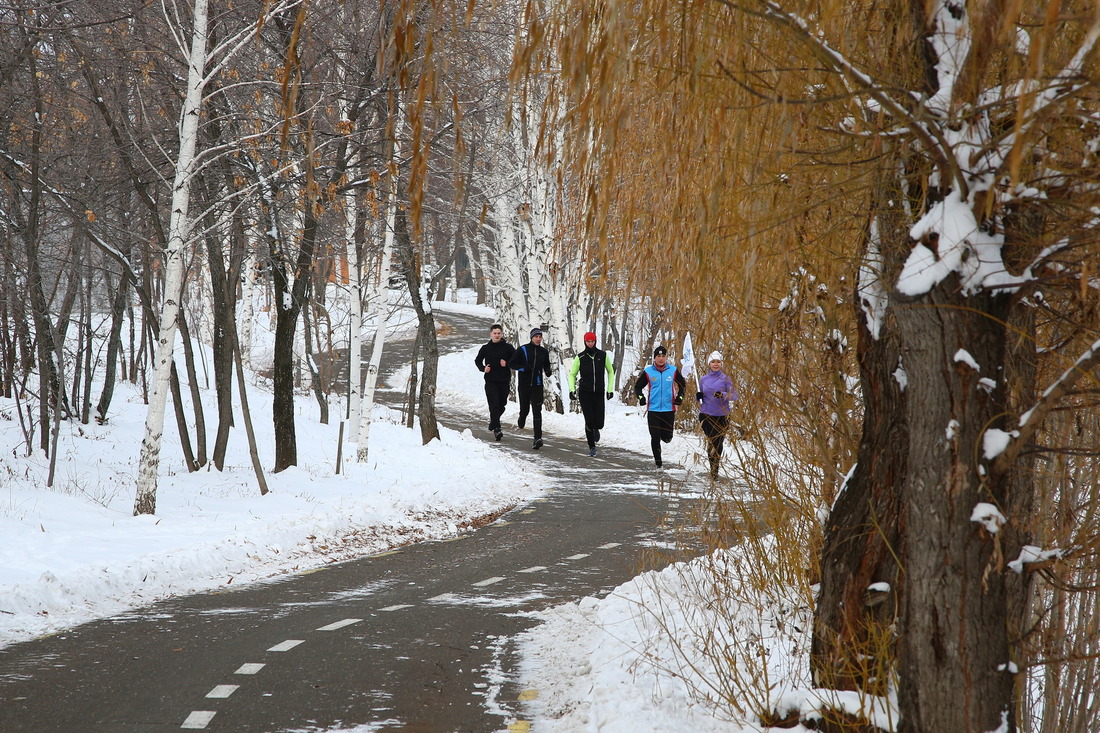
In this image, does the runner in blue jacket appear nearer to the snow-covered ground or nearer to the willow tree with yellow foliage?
the snow-covered ground

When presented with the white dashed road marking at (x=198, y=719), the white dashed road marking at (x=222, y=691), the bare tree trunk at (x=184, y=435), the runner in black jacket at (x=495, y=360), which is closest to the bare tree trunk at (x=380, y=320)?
the runner in black jacket at (x=495, y=360)

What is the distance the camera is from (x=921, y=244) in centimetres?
307

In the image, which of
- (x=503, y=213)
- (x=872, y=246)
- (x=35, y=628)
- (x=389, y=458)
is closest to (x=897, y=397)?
(x=872, y=246)

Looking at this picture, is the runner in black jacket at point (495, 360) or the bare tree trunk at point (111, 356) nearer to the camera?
the runner in black jacket at point (495, 360)

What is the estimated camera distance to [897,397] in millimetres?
3488

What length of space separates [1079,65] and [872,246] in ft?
4.39

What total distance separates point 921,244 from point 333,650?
4.18 metres

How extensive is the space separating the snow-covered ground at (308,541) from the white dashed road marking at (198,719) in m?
1.52

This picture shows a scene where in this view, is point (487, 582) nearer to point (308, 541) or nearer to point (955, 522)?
point (308, 541)

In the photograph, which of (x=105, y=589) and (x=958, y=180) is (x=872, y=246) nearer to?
(x=958, y=180)

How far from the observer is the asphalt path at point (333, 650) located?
4.55m

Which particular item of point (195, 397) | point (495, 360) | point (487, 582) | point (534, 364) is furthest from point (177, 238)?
point (534, 364)

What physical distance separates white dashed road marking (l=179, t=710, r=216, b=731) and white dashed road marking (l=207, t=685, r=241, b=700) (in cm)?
23

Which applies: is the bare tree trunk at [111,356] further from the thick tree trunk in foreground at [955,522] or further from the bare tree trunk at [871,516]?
the thick tree trunk in foreground at [955,522]
